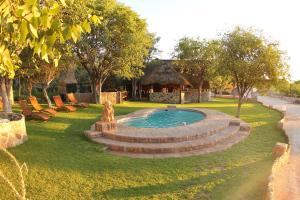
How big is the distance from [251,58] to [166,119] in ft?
23.7

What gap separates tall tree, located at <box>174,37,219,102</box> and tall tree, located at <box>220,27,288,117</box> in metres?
12.2

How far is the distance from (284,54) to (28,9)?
706 inches

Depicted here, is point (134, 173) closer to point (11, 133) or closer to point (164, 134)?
point (164, 134)

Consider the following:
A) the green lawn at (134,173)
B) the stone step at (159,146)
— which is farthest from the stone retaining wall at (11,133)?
the stone step at (159,146)

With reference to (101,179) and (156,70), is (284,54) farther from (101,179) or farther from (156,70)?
(156,70)

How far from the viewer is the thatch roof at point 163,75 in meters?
32.2

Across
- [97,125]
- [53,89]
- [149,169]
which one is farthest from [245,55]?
[53,89]

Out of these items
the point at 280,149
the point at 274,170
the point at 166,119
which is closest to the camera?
the point at 274,170

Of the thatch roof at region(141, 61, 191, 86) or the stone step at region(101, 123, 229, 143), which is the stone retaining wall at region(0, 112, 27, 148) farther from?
the thatch roof at region(141, 61, 191, 86)

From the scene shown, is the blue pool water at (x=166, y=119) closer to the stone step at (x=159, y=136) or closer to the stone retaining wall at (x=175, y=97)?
the stone step at (x=159, y=136)

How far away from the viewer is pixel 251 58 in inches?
683

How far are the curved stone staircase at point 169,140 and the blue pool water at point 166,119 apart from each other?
3284 millimetres

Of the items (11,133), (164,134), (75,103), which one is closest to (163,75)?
(75,103)

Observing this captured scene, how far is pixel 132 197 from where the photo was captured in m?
6.54
